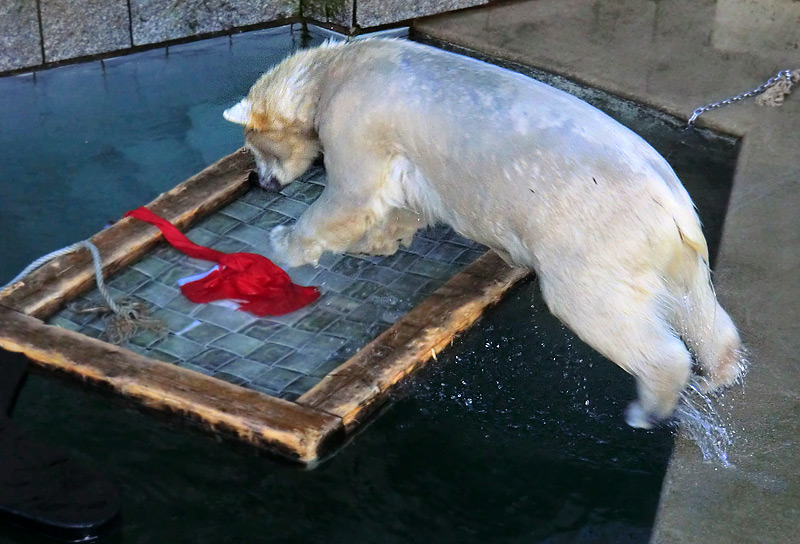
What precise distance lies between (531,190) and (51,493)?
80.1 inches

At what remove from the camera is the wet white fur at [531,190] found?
3.43 m

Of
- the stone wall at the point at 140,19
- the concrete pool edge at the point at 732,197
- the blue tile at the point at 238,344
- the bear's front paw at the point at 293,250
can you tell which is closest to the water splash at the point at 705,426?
the concrete pool edge at the point at 732,197

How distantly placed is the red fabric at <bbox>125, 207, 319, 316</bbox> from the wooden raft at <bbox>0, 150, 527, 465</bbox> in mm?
460

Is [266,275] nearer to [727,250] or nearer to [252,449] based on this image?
[252,449]

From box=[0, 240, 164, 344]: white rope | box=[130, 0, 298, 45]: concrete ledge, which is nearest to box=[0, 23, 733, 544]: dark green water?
box=[0, 240, 164, 344]: white rope

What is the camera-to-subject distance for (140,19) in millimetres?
6676

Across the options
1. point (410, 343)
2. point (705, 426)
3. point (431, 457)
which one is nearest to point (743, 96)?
point (705, 426)

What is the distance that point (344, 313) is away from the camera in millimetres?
4496

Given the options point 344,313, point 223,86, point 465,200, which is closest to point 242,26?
point 223,86

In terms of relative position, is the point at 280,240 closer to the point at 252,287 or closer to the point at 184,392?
the point at 252,287

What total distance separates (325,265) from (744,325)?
200cm

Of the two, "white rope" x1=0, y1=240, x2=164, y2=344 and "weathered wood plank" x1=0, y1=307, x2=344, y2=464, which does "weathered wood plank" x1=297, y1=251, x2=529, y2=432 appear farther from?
"white rope" x1=0, y1=240, x2=164, y2=344

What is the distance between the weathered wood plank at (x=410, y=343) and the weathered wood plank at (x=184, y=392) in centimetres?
12

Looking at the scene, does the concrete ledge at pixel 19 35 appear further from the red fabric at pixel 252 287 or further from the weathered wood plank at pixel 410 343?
the weathered wood plank at pixel 410 343
